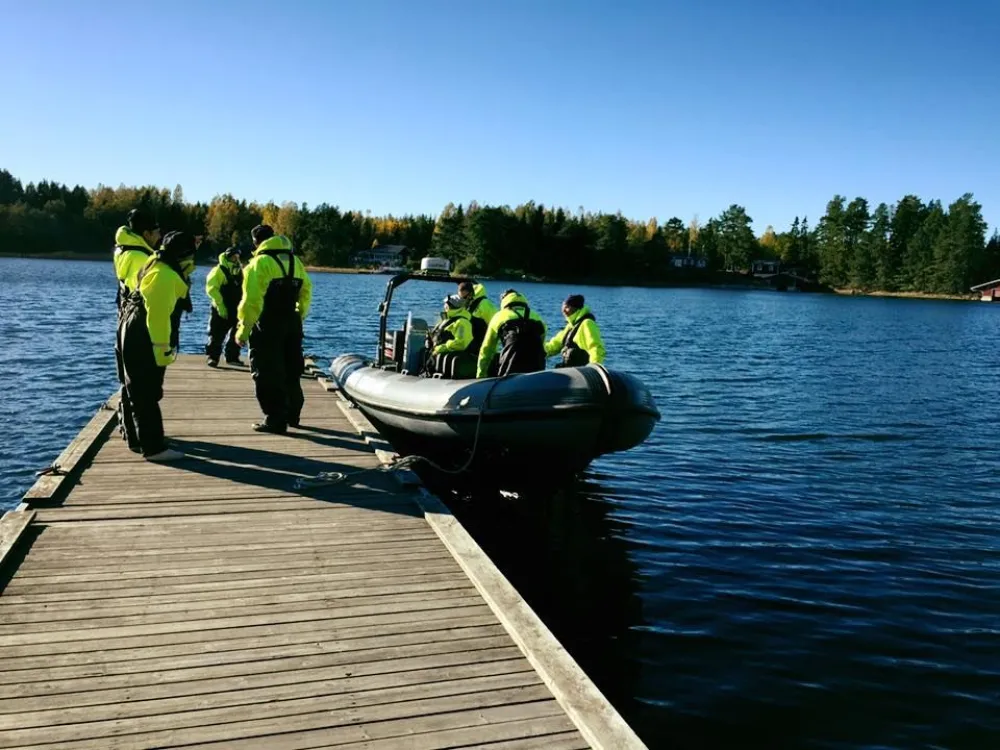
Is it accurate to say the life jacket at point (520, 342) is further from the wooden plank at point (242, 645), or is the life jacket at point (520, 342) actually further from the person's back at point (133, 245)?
the wooden plank at point (242, 645)

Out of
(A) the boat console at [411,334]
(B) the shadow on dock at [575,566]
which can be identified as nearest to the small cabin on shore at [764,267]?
(A) the boat console at [411,334]

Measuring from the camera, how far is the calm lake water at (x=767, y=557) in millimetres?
4797

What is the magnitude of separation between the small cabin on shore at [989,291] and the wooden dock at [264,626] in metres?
107

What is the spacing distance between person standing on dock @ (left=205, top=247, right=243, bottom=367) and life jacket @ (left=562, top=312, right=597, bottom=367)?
594 centimetres

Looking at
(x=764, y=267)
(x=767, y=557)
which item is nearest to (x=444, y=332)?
(x=767, y=557)

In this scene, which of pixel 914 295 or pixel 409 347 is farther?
pixel 914 295

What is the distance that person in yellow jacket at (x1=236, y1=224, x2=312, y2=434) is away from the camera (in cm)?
714

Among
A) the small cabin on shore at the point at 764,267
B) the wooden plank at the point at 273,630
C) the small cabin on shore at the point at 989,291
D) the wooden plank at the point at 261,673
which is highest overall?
the small cabin on shore at the point at 764,267

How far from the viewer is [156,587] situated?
402cm

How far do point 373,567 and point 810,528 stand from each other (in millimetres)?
5353

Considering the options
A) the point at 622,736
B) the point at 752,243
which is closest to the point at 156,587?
the point at 622,736

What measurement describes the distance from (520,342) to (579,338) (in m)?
0.88

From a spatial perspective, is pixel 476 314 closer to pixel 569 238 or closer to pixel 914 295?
pixel 569 238

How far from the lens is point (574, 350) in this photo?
825 centimetres
